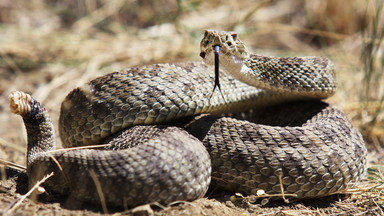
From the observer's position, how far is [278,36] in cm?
1096

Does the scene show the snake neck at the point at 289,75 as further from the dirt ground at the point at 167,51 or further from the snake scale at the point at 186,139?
the dirt ground at the point at 167,51

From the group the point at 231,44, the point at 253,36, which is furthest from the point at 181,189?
the point at 253,36

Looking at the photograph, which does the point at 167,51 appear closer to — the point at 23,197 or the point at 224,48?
the point at 224,48

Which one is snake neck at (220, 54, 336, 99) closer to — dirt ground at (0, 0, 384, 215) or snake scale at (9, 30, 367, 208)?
snake scale at (9, 30, 367, 208)

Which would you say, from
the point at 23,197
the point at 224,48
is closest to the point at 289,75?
the point at 224,48

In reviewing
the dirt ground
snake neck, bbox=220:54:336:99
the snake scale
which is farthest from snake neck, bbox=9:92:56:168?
snake neck, bbox=220:54:336:99

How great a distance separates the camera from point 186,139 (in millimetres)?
3957

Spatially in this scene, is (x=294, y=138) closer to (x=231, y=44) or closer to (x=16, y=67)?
(x=231, y=44)

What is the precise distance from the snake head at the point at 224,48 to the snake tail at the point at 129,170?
0.97m

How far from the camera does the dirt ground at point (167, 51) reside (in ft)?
13.3

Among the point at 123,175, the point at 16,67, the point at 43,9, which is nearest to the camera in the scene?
the point at 123,175

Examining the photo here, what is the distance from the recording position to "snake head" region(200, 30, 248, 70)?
13.6 ft

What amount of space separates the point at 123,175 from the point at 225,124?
147 cm

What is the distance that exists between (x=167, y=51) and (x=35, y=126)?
15.4 feet
